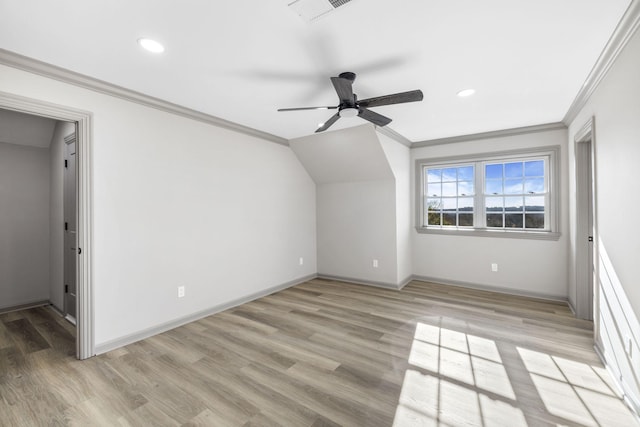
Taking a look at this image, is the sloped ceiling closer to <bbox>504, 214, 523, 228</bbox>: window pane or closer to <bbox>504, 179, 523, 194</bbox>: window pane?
<bbox>504, 179, 523, 194</bbox>: window pane

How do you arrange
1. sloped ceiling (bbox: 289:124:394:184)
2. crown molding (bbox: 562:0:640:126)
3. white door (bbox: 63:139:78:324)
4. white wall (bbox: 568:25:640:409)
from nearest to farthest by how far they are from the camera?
crown molding (bbox: 562:0:640:126)
white wall (bbox: 568:25:640:409)
white door (bbox: 63:139:78:324)
sloped ceiling (bbox: 289:124:394:184)

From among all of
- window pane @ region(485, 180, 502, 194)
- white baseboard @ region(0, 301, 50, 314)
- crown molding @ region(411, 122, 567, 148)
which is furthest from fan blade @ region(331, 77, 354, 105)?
white baseboard @ region(0, 301, 50, 314)

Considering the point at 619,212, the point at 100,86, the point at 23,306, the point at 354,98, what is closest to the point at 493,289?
the point at 619,212

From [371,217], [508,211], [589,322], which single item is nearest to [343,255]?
[371,217]

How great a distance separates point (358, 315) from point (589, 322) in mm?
2532

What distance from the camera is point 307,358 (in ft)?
8.25

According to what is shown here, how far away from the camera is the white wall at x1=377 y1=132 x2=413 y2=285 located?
14.6ft

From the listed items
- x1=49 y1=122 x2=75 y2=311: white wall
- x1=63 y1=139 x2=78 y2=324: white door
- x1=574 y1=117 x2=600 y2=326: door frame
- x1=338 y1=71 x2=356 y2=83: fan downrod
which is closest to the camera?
x1=338 y1=71 x2=356 y2=83: fan downrod

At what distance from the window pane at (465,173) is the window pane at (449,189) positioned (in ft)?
0.50

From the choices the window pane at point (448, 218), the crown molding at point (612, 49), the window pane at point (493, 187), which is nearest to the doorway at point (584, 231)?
the crown molding at point (612, 49)

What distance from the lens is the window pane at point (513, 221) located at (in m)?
4.29

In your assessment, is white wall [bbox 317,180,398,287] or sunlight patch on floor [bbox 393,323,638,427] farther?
white wall [bbox 317,180,398,287]

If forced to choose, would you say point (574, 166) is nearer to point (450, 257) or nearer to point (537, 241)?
point (537, 241)

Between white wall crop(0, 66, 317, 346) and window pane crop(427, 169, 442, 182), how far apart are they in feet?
8.42
